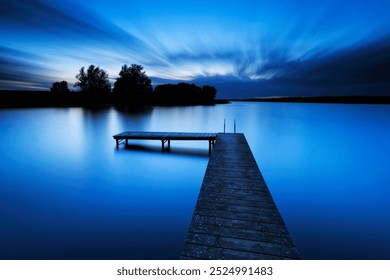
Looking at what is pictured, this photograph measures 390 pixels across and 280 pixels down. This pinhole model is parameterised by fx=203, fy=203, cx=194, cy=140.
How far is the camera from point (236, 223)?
412 cm

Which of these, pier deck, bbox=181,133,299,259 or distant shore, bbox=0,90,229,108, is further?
distant shore, bbox=0,90,229,108

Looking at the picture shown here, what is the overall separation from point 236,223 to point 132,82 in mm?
72062

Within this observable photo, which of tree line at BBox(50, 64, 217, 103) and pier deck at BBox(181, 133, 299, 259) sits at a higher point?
tree line at BBox(50, 64, 217, 103)

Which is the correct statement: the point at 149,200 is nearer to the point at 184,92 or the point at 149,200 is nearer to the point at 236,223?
the point at 236,223

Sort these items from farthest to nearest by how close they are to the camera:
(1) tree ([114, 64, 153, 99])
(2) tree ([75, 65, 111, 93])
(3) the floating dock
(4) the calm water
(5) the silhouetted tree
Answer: (5) the silhouetted tree < (1) tree ([114, 64, 153, 99]) < (2) tree ([75, 65, 111, 93]) < (4) the calm water < (3) the floating dock

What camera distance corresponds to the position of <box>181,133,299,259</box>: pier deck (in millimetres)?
3355

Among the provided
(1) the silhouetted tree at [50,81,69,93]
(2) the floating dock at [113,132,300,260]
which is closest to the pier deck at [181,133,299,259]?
(2) the floating dock at [113,132,300,260]

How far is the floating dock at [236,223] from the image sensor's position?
335 centimetres

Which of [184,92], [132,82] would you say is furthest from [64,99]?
[184,92]

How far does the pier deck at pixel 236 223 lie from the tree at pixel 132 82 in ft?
227

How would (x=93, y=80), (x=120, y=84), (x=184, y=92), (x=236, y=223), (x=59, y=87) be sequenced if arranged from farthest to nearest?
1. (x=184, y=92)
2. (x=59, y=87)
3. (x=120, y=84)
4. (x=93, y=80)
5. (x=236, y=223)

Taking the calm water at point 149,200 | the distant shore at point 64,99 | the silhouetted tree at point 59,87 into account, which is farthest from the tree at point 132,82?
the calm water at point 149,200

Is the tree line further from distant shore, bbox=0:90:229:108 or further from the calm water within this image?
the calm water
